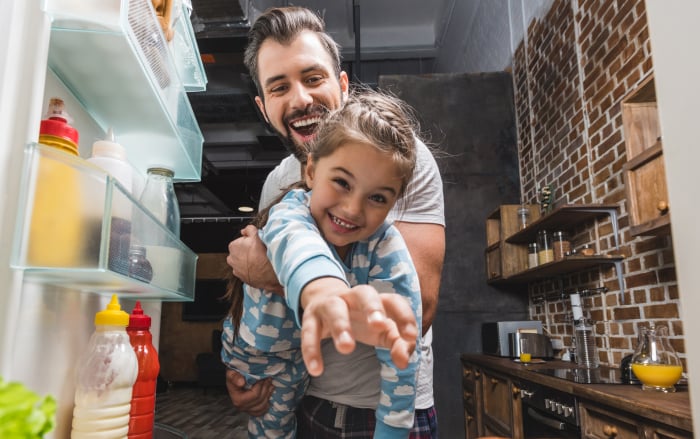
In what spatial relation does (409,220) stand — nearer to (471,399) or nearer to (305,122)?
(305,122)

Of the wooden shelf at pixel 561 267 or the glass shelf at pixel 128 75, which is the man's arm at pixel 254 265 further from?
the wooden shelf at pixel 561 267

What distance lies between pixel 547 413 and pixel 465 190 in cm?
229

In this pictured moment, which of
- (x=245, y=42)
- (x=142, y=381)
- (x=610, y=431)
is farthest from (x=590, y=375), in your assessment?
(x=245, y=42)

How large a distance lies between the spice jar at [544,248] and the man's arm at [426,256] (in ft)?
8.06

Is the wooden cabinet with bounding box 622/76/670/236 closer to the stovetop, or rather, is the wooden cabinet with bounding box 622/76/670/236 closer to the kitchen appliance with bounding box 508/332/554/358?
the stovetop

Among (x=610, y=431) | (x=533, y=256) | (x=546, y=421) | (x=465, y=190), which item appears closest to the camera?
(x=610, y=431)

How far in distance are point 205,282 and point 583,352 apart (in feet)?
34.2

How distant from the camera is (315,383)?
3.63 ft

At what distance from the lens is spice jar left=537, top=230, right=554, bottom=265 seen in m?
3.38

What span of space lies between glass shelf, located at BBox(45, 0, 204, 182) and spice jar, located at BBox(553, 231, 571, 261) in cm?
255

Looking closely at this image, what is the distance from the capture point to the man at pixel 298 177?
1059 millimetres

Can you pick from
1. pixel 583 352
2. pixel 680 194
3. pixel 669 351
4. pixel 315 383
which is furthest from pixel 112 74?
pixel 583 352

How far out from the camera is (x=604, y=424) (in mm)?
1991

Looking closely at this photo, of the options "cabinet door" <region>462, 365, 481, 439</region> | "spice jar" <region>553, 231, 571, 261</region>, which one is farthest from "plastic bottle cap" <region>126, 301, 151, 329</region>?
"cabinet door" <region>462, 365, 481, 439</region>
